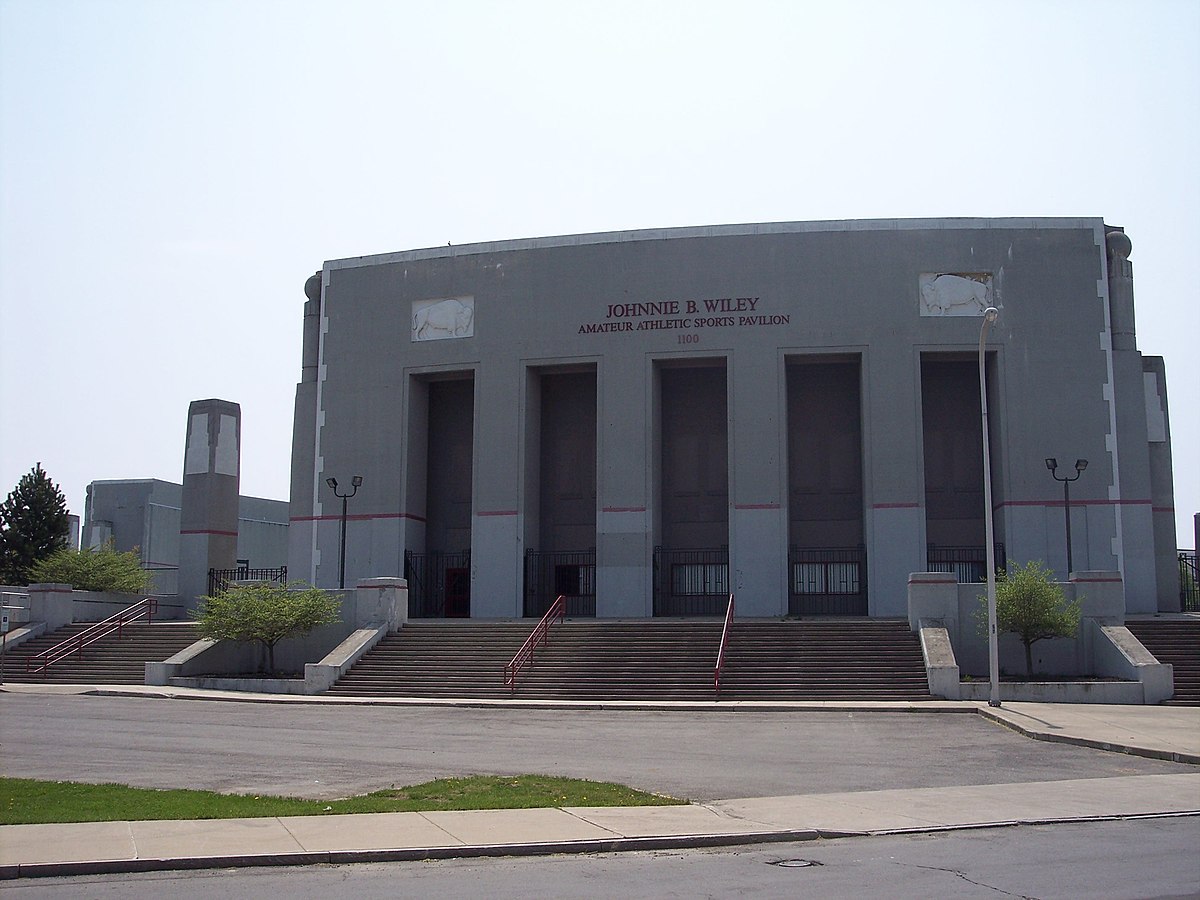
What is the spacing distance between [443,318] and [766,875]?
3647 centimetres

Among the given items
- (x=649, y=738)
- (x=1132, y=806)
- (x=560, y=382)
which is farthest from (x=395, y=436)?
(x=1132, y=806)

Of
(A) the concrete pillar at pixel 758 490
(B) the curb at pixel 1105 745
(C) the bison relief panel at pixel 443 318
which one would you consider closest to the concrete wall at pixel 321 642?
(A) the concrete pillar at pixel 758 490

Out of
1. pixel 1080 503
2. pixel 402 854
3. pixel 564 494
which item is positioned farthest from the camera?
pixel 564 494

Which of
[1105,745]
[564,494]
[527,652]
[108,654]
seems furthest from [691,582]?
[1105,745]

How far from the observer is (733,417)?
1608 inches

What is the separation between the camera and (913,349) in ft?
132

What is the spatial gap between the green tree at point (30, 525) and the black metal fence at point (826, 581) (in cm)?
3680

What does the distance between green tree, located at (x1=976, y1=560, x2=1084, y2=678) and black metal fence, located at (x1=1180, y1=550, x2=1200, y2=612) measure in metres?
15.7

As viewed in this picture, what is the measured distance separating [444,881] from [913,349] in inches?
1330

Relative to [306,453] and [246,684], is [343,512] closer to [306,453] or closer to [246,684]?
[306,453]

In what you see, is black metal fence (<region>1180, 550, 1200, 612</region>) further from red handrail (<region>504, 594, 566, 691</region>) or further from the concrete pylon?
the concrete pylon

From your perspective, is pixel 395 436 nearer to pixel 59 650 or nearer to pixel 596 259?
pixel 596 259

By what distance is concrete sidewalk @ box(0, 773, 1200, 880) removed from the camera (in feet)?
33.2

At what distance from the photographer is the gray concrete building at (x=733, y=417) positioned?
39.8 m
